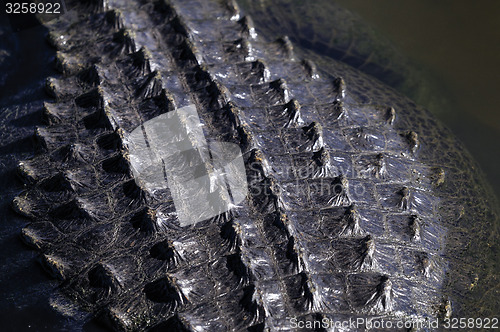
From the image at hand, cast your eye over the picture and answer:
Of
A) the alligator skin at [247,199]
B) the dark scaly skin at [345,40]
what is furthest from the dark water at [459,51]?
the alligator skin at [247,199]

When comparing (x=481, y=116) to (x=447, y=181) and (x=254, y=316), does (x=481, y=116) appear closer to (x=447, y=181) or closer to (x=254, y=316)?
(x=447, y=181)

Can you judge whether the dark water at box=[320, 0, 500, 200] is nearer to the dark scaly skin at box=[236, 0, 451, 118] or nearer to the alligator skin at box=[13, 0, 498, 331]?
the dark scaly skin at box=[236, 0, 451, 118]

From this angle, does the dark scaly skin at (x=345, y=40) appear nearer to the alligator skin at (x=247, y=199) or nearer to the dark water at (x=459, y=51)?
the dark water at (x=459, y=51)

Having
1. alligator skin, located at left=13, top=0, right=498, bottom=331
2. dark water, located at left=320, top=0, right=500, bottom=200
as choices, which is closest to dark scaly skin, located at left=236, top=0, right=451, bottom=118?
dark water, located at left=320, top=0, right=500, bottom=200

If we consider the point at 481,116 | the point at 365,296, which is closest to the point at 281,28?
the point at 481,116

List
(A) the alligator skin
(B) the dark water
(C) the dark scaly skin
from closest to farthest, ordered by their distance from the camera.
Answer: (A) the alligator skin
(B) the dark water
(C) the dark scaly skin
